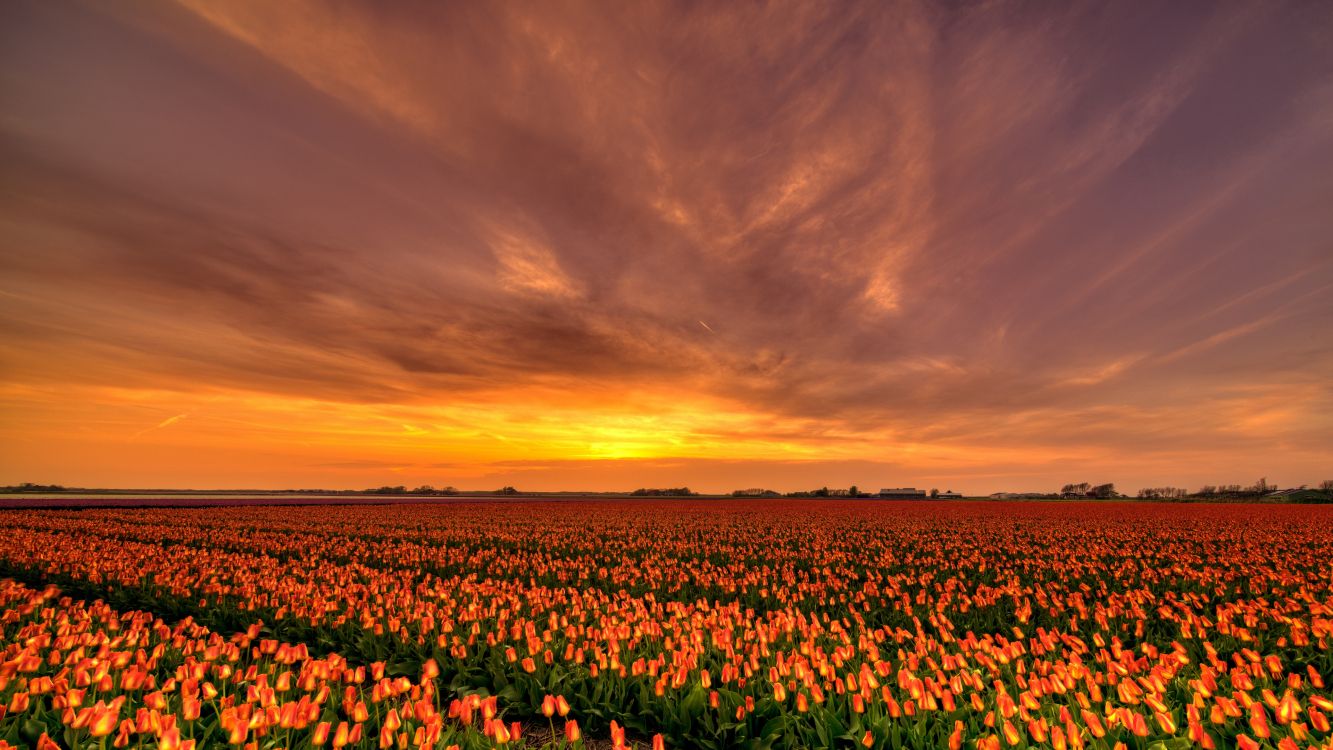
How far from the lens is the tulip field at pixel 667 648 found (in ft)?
15.0

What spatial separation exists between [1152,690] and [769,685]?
338 centimetres

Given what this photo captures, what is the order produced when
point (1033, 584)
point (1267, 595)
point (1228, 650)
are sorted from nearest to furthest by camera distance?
1. point (1228, 650)
2. point (1267, 595)
3. point (1033, 584)

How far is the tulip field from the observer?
15.0 ft

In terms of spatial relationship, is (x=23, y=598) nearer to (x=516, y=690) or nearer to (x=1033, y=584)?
(x=516, y=690)

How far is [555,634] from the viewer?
8.23 metres

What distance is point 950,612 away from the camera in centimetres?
1095

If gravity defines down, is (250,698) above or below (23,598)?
above

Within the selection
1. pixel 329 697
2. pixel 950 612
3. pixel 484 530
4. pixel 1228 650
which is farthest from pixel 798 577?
pixel 484 530

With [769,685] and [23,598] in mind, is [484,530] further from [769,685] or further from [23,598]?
[769,685]

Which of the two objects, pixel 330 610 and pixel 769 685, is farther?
pixel 330 610

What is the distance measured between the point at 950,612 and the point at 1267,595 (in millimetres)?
7194

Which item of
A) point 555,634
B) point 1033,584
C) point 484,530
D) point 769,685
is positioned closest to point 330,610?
point 555,634

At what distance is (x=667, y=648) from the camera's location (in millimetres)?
6633

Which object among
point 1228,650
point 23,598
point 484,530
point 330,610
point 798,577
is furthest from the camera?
point 484,530
